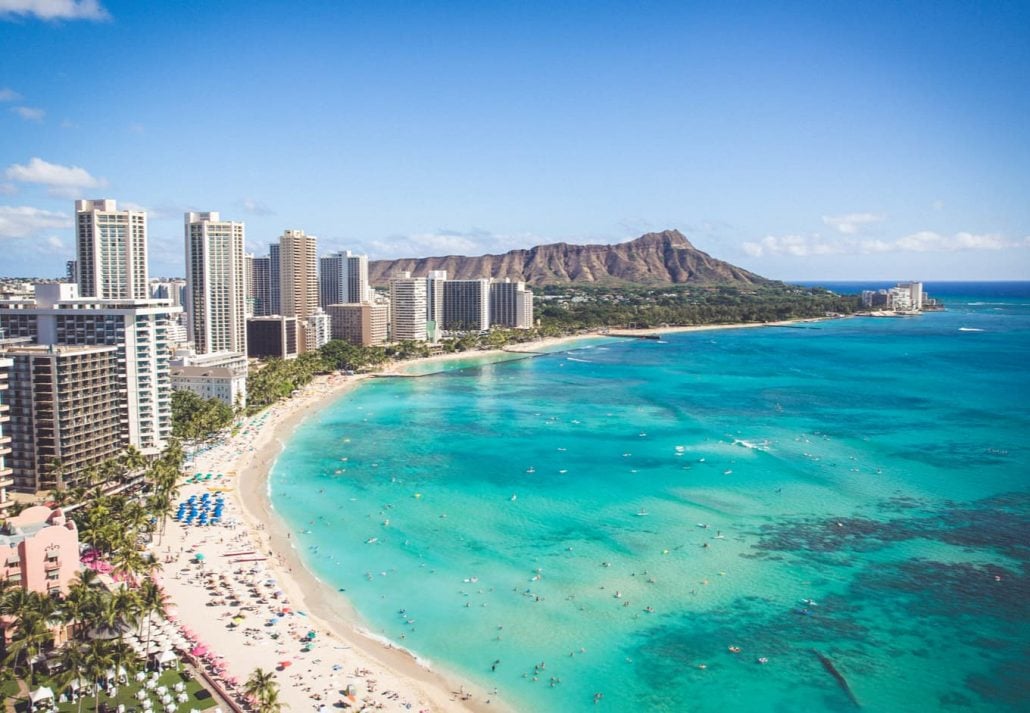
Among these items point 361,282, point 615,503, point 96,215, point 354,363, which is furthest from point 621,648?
point 361,282

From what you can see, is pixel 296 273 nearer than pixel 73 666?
No

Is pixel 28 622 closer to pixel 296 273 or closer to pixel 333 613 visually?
pixel 333 613

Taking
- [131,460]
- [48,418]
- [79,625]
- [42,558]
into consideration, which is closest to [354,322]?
[131,460]

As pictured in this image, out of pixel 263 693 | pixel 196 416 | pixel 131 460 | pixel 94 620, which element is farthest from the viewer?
pixel 196 416

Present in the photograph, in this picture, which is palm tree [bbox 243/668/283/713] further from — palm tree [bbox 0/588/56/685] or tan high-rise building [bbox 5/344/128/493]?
tan high-rise building [bbox 5/344/128/493]

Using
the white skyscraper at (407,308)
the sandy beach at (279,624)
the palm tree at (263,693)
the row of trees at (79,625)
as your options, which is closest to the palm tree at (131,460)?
the sandy beach at (279,624)

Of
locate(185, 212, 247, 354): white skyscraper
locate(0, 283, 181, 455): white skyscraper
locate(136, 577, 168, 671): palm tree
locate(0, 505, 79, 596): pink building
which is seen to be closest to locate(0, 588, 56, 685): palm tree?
locate(0, 505, 79, 596): pink building

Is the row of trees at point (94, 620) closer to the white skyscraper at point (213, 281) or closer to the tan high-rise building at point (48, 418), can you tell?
the tan high-rise building at point (48, 418)
